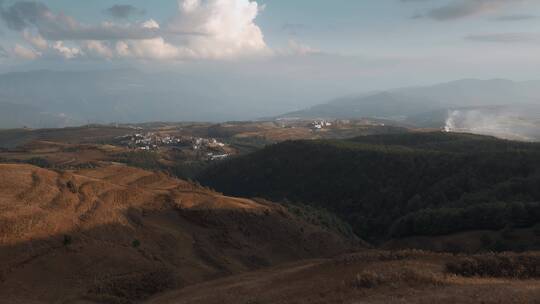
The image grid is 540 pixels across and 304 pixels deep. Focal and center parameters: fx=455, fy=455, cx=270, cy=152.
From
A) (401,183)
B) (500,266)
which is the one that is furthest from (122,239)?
(401,183)

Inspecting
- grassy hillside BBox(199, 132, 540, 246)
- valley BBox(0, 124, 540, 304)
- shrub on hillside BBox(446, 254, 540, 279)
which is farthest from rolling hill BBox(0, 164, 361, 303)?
grassy hillside BBox(199, 132, 540, 246)

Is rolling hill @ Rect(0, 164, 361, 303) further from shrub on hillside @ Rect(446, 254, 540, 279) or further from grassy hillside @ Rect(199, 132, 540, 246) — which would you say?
grassy hillside @ Rect(199, 132, 540, 246)

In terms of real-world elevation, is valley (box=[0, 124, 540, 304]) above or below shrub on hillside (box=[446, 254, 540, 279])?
below

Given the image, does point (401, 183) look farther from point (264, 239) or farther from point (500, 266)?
point (500, 266)

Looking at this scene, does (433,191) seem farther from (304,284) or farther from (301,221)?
(304,284)

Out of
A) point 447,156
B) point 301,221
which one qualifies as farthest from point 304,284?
point 447,156

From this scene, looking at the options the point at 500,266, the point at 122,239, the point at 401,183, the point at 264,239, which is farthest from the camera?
the point at 401,183

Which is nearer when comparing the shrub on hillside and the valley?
the shrub on hillside

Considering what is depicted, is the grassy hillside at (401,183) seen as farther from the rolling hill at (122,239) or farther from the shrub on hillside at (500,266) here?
the shrub on hillside at (500,266)
